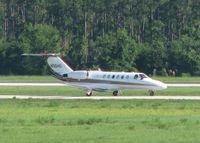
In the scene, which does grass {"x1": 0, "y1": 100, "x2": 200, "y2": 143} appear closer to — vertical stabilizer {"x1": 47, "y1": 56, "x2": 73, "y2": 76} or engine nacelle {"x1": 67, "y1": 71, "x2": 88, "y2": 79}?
engine nacelle {"x1": 67, "y1": 71, "x2": 88, "y2": 79}

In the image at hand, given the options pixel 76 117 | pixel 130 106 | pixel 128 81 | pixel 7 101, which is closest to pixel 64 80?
Result: pixel 128 81

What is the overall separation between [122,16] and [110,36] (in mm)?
22398

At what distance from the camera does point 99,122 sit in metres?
36.0

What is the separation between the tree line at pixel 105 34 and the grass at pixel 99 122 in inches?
2448

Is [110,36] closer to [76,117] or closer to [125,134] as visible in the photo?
[76,117]

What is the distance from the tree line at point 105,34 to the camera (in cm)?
11550

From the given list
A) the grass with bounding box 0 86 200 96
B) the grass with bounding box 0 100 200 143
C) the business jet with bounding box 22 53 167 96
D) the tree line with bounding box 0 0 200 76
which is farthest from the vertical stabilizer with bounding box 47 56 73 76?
the tree line with bounding box 0 0 200 76

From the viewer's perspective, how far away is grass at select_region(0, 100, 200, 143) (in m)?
29.5

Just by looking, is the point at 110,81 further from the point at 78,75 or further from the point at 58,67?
the point at 58,67

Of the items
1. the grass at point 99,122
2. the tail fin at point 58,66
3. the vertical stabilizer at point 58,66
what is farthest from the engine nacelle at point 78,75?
the grass at point 99,122

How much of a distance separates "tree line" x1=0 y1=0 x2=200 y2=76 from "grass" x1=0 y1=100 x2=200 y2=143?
62.2 metres

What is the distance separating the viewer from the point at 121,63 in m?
116

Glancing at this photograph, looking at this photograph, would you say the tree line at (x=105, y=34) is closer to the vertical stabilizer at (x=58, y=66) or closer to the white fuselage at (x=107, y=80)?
the vertical stabilizer at (x=58, y=66)

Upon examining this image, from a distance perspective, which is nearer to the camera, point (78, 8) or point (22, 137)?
point (22, 137)
